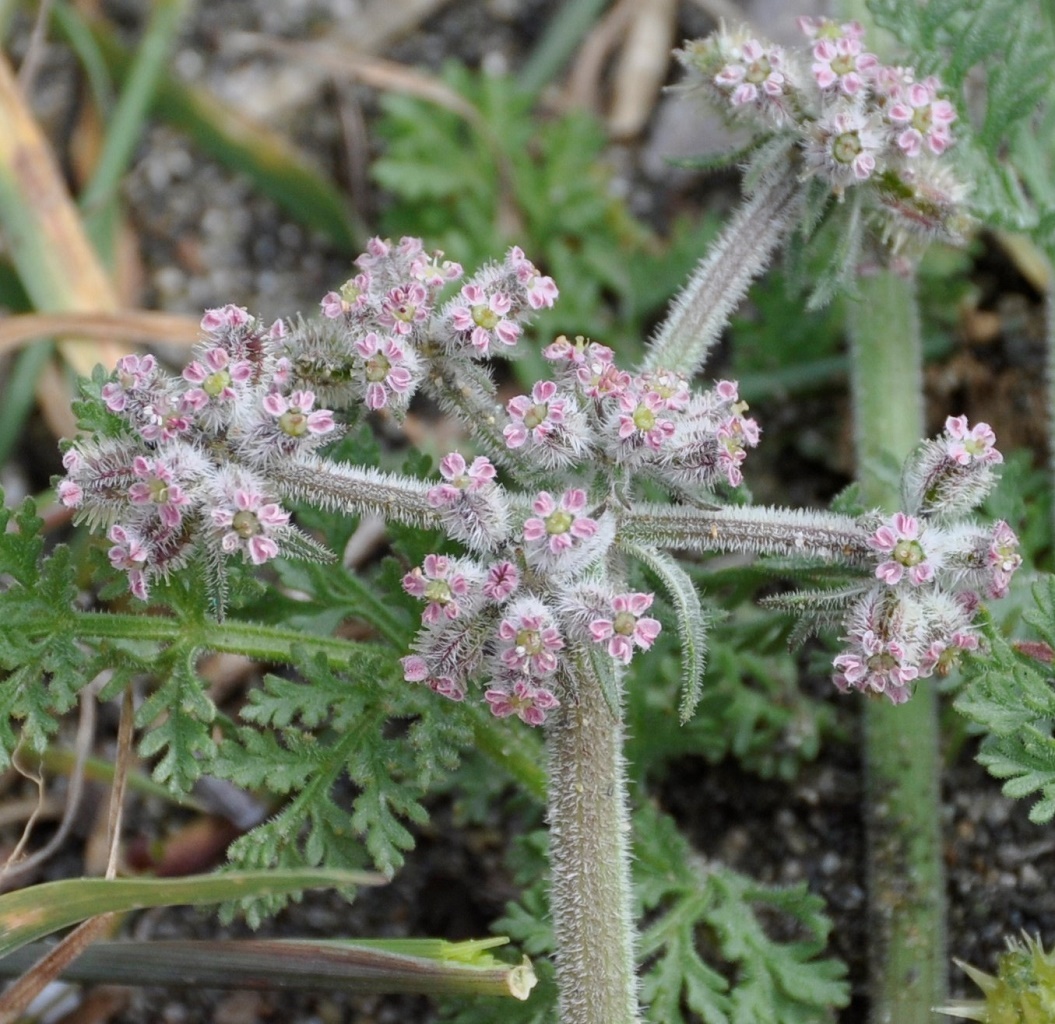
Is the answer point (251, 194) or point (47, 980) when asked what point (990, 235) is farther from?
point (47, 980)

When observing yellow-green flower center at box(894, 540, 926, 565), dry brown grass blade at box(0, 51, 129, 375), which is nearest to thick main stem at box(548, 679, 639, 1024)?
yellow-green flower center at box(894, 540, 926, 565)

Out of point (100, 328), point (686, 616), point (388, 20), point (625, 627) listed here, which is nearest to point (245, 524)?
point (625, 627)

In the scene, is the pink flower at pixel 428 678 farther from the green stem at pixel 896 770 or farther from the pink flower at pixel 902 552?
the green stem at pixel 896 770

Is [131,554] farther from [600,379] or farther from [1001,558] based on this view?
[1001,558]

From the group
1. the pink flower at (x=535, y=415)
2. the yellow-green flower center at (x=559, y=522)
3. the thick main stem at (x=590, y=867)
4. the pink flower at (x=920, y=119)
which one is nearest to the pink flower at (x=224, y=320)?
the pink flower at (x=535, y=415)

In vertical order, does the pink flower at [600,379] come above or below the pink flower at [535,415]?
above

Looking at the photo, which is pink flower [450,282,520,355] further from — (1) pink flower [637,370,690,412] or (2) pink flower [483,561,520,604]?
(2) pink flower [483,561,520,604]
